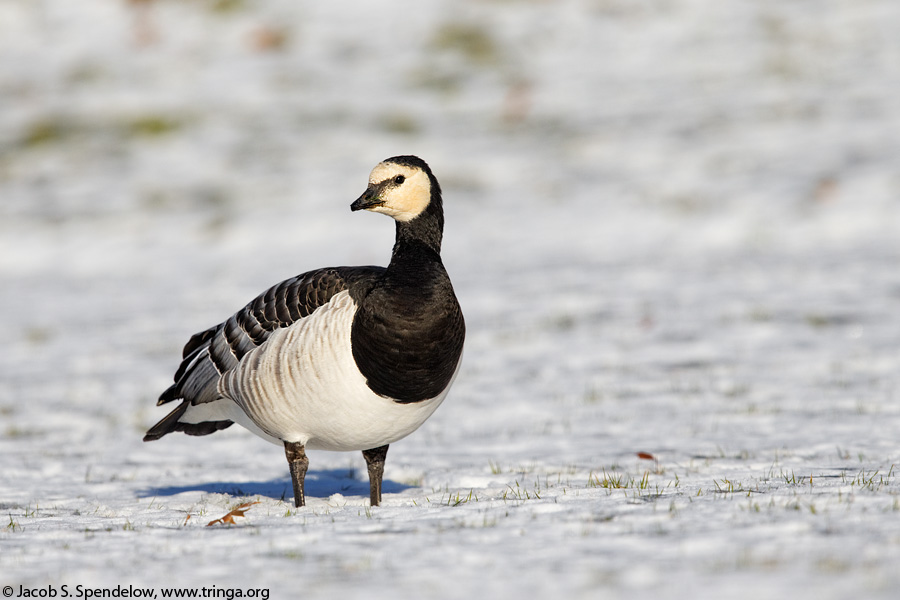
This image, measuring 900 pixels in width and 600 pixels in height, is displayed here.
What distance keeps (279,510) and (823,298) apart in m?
12.6

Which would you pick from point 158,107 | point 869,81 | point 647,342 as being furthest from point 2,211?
point 869,81

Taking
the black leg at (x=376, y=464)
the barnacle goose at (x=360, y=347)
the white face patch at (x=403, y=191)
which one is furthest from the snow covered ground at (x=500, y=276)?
the white face patch at (x=403, y=191)

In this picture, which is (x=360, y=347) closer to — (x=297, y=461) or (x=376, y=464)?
(x=297, y=461)

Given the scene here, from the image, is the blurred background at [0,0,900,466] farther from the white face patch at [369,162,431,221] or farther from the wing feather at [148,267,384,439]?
the white face patch at [369,162,431,221]

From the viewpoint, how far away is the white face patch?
774 centimetres

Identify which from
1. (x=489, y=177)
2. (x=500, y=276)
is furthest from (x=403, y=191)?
(x=489, y=177)

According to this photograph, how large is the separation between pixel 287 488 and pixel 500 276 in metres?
12.4

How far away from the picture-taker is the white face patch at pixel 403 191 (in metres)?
7.74

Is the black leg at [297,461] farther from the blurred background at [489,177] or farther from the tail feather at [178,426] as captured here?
the blurred background at [489,177]

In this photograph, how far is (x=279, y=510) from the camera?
7.52 meters

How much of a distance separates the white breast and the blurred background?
5177mm

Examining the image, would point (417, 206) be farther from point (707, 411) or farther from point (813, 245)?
point (813, 245)

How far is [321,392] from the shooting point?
727cm

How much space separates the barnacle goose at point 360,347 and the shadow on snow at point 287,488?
1.08 meters
